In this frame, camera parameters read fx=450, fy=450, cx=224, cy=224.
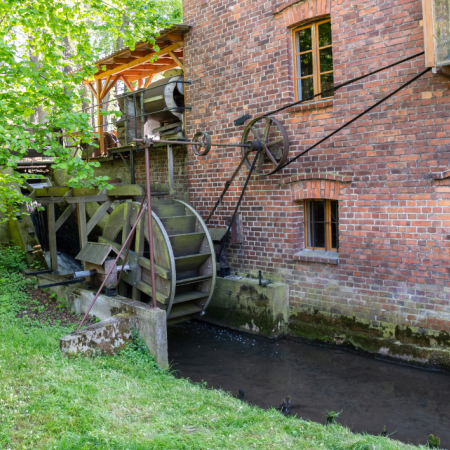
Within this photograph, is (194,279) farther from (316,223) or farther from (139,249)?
(316,223)

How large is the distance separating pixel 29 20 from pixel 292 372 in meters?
6.36

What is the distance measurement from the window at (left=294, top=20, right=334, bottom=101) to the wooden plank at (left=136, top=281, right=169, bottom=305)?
362cm

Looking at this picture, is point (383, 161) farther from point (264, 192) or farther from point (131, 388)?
point (131, 388)

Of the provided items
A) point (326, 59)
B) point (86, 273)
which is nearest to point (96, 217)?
point (86, 273)

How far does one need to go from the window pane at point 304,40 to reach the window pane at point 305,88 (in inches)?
17.7

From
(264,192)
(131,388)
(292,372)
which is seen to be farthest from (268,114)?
(131,388)

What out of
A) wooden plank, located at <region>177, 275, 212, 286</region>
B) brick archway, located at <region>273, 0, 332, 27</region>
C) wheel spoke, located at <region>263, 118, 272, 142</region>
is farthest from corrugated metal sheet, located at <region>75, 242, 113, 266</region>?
brick archway, located at <region>273, 0, 332, 27</region>

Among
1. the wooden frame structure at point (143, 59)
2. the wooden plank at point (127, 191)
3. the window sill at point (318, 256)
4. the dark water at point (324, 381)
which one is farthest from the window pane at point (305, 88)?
the dark water at point (324, 381)

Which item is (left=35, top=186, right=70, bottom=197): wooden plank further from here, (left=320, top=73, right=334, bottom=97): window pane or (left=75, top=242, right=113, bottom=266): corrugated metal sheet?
(left=320, top=73, right=334, bottom=97): window pane

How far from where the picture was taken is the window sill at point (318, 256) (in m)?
6.50

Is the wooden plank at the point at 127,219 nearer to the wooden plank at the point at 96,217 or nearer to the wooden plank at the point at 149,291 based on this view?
the wooden plank at the point at 96,217

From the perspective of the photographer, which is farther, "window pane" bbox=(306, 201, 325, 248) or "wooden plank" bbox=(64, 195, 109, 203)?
"wooden plank" bbox=(64, 195, 109, 203)

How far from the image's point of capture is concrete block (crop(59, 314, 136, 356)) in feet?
16.3

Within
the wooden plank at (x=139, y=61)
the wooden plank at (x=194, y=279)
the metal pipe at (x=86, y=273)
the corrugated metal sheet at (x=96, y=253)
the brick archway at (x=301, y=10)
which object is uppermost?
the wooden plank at (x=139, y=61)
